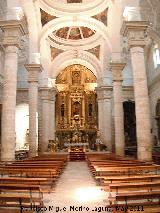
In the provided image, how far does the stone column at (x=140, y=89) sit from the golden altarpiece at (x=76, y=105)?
17365 mm

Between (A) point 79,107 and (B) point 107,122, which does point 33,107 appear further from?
(A) point 79,107

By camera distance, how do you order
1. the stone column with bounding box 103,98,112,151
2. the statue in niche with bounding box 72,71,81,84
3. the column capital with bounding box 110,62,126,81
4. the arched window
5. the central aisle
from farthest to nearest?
the statue in niche with bounding box 72,71,81,84 < the stone column with bounding box 103,98,112,151 < the arched window < the column capital with bounding box 110,62,126,81 < the central aisle

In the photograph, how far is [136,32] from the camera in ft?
41.2

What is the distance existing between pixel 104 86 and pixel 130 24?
12925 mm

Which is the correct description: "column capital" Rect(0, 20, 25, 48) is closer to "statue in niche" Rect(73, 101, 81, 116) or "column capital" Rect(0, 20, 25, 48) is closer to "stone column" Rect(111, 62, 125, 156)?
"stone column" Rect(111, 62, 125, 156)

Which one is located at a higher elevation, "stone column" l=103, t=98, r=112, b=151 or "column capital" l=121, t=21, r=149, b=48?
"column capital" l=121, t=21, r=149, b=48

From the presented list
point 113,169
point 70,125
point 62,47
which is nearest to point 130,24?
point 113,169

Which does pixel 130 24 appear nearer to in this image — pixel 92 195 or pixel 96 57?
pixel 92 195

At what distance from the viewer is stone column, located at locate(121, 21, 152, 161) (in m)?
11.8

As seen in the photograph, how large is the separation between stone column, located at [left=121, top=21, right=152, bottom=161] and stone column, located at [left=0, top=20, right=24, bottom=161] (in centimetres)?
522

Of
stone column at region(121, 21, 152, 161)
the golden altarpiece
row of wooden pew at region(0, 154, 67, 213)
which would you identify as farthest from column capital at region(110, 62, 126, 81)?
row of wooden pew at region(0, 154, 67, 213)

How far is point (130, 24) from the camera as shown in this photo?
12.4 meters

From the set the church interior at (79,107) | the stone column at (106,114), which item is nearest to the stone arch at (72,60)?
the church interior at (79,107)

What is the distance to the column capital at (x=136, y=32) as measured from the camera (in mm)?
12391
